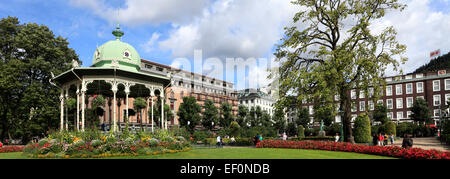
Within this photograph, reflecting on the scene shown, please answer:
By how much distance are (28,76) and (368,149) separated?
112 feet

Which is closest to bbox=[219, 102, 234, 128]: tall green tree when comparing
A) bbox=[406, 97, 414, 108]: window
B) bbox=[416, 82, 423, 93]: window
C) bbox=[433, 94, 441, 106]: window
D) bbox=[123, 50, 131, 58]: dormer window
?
bbox=[406, 97, 414, 108]: window

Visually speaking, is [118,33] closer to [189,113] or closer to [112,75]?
[112,75]

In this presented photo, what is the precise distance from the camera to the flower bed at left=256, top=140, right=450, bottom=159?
13.9m

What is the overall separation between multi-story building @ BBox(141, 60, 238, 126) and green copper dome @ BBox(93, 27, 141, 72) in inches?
Result: 1868

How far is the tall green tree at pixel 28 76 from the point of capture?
31.7 meters

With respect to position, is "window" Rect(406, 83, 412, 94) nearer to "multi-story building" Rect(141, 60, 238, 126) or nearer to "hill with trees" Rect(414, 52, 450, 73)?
"hill with trees" Rect(414, 52, 450, 73)

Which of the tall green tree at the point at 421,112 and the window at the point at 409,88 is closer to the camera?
the tall green tree at the point at 421,112

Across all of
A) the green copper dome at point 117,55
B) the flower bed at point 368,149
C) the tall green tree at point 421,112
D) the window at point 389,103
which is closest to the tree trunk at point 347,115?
the flower bed at point 368,149

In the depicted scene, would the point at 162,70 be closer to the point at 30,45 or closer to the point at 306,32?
the point at 30,45

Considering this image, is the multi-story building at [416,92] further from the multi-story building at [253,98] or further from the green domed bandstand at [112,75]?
the multi-story building at [253,98]

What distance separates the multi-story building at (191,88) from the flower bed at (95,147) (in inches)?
2132

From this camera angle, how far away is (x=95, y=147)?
15789 mm
